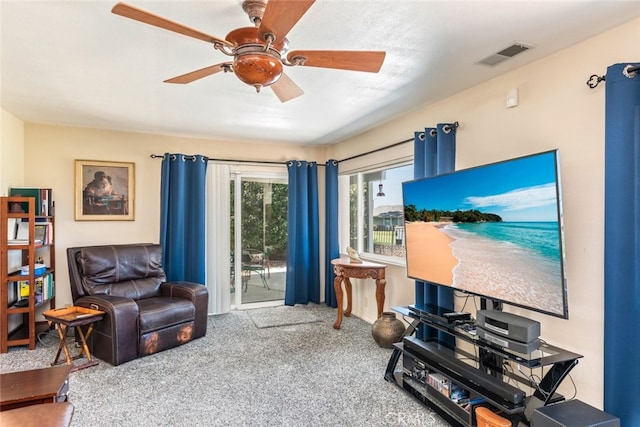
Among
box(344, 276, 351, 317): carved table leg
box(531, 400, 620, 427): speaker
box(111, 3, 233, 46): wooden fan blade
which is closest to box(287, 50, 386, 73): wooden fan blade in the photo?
box(111, 3, 233, 46): wooden fan blade

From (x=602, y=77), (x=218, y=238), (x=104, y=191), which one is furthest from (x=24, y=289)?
(x=602, y=77)

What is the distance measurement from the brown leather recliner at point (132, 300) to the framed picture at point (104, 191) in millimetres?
595

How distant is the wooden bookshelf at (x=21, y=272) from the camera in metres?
3.33

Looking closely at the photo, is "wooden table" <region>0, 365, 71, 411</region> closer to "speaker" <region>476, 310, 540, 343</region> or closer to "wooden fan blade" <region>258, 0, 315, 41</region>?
"wooden fan blade" <region>258, 0, 315, 41</region>

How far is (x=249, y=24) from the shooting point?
194cm

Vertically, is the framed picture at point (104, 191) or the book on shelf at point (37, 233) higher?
the framed picture at point (104, 191)

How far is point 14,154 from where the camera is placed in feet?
12.2

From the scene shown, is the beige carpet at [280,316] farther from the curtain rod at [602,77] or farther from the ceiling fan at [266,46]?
the curtain rod at [602,77]

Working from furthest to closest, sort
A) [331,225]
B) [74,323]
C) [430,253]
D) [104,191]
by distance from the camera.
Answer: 1. [331,225]
2. [104,191]
3. [74,323]
4. [430,253]

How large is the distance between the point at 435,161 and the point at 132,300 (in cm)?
310

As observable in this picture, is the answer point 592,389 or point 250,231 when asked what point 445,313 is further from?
point 250,231

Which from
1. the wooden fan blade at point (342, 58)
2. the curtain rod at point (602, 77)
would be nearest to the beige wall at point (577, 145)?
the curtain rod at point (602, 77)

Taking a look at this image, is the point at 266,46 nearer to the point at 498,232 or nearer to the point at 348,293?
the point at 498,232

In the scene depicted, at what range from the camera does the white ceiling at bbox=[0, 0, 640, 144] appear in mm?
1784
